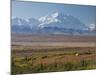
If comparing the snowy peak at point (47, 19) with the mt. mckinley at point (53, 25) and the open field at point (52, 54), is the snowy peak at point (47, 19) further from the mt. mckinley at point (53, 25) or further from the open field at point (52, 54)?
the open field at point (52, 54)

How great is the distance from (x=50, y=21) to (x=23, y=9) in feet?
1.10

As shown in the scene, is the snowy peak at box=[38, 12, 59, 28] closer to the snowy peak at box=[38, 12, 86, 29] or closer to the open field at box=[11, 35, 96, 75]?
the snowy peak at box=[38, 12, 86, 29]

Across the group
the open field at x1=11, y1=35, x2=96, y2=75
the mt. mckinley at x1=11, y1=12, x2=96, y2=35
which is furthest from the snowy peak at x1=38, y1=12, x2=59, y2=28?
the open field at x1=11, y1=35, x2=96, y2=75

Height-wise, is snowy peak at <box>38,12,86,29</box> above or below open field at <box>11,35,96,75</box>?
above

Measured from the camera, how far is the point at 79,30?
2.39 meters

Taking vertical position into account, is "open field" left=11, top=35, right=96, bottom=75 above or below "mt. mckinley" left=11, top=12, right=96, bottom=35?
below

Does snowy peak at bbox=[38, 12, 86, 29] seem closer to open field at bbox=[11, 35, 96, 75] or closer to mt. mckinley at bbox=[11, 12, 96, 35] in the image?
mt. mckinley at bbox=[11, 12, 96, 35]

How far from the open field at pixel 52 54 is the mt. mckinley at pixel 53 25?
2.6 inches

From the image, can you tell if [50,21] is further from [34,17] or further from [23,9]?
[23,9]

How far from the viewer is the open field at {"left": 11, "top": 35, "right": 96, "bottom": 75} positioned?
2199mm

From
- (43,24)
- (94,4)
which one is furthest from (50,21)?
(94,4)

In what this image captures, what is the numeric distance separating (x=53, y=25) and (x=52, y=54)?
0.33 metres

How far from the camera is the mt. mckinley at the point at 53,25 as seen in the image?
221cm

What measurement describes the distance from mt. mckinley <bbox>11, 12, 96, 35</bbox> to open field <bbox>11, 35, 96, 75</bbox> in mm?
67
